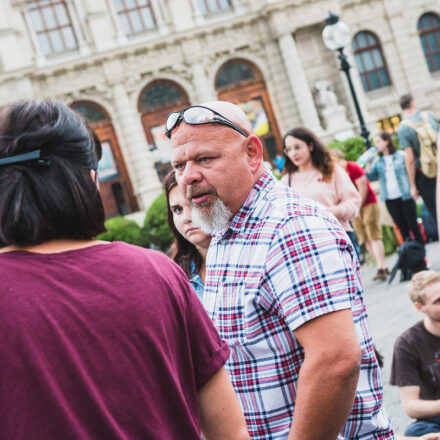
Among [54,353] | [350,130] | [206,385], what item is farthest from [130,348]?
[350,130]

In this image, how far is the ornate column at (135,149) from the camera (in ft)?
79.5

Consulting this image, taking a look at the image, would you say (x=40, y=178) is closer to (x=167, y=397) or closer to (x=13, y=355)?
(x=13, y=355)

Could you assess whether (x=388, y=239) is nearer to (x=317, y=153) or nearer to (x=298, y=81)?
(x=317, y=153)

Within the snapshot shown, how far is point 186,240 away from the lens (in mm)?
3262

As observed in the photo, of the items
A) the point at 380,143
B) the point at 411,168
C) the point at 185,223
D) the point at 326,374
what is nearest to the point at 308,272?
the point at 326,374

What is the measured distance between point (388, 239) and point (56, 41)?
1998 cm

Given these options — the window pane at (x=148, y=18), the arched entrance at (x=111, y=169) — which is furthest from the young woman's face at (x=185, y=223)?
the window pane at (x=148, y=18)

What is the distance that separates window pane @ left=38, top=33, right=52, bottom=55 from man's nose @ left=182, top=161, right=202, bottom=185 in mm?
25289

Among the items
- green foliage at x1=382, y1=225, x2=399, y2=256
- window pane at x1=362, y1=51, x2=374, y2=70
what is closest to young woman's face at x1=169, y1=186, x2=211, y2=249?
green foliage at x1=382, y1=225, x2=399, y2=256

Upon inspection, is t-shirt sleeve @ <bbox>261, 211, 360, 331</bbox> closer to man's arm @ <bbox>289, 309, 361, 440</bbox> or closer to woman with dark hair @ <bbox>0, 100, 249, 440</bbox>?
man's arm @ <bbox>289, 309, 361, 440</bbox>

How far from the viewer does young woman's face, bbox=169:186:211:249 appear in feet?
9.64

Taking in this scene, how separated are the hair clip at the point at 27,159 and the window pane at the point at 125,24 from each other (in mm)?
25619

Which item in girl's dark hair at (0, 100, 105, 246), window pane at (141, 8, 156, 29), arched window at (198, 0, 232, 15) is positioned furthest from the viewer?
arched window at (198, 0, 232, 15)

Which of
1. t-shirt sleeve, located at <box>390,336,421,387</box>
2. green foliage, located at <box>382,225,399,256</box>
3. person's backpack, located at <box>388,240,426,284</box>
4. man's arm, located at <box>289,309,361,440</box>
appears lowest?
green foliage, located at <box>382,225,399,256</box>
